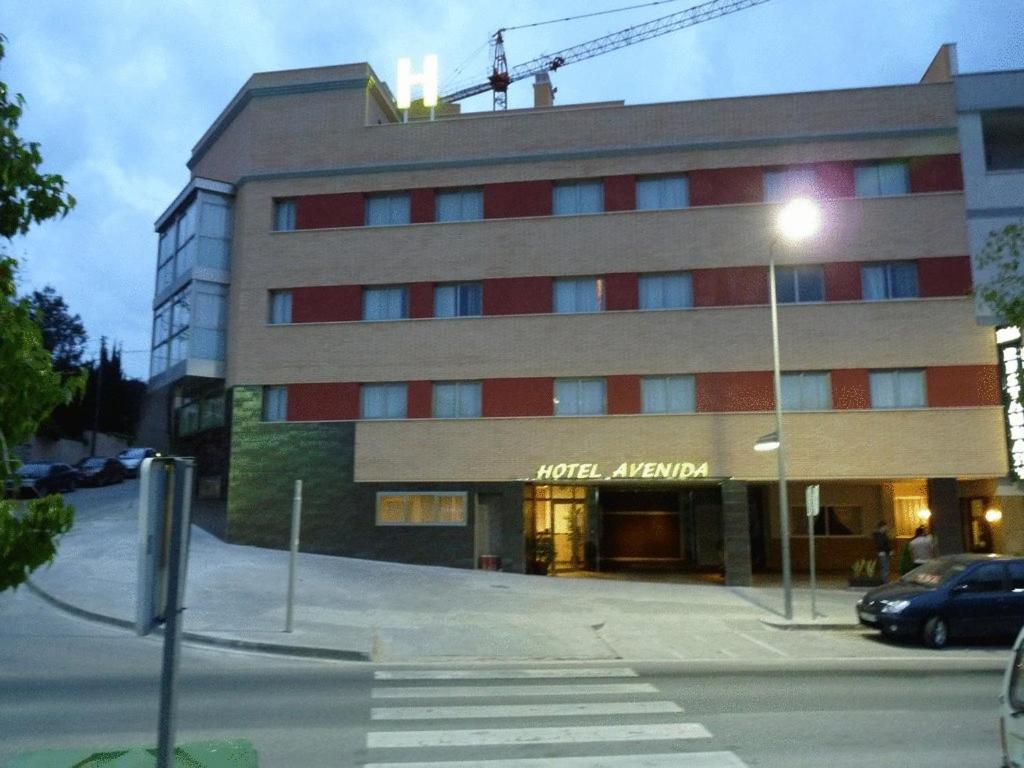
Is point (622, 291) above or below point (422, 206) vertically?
below

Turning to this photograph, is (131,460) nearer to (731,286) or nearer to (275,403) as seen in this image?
(275,403)

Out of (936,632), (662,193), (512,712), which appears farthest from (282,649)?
(662,193)

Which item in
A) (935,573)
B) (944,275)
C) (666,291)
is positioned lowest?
(935,573)

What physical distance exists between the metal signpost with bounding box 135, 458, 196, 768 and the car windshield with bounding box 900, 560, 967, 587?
14.8 m

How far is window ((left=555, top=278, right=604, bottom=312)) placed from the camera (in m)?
25.7

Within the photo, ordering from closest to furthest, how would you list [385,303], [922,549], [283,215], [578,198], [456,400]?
[922,549] < [456,400] < [578,198] < [385,303] < [283,215]

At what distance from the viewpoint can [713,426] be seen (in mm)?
24375

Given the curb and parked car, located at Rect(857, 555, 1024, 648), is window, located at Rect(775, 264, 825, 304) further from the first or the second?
the curb

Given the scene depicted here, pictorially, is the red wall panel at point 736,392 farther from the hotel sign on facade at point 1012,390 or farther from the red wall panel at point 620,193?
the hotel sign on facade at point 1012,390

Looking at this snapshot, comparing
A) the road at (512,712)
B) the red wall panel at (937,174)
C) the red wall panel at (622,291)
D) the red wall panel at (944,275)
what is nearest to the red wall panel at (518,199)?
the red wall panel at (622,291)

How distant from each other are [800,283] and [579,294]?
6261 mm

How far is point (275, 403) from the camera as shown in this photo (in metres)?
26.7

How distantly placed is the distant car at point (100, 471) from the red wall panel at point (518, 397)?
2473 centimetres

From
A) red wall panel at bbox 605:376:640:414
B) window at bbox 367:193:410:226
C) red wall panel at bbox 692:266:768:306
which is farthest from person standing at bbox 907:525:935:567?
window at bbox 367:193:410:226
